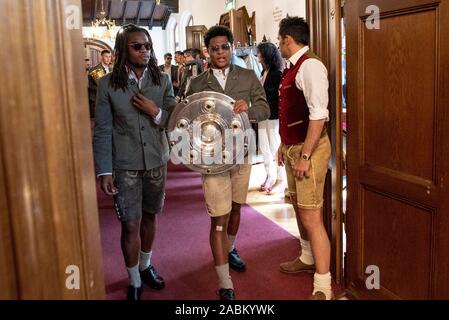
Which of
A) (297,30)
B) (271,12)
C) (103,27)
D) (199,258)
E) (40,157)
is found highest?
(103,27)

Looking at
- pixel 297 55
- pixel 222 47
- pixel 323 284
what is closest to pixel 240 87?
pixel 222 47

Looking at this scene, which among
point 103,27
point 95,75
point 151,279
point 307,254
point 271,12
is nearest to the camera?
point 151,279

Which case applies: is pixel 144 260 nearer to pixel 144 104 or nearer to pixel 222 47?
pixel 144 104

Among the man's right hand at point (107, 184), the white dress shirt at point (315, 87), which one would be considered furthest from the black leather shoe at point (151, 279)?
the white dress shirt at point (315, 87)

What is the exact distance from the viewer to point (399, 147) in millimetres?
2037

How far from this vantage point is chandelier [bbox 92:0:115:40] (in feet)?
53.1

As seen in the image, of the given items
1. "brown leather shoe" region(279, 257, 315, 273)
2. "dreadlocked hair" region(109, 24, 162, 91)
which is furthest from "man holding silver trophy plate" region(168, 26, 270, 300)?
"brown leather shoe" region(279, 257, 315, 273)

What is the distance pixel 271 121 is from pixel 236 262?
2365 mm

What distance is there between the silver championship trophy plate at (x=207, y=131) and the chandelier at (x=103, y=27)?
49.6 ft

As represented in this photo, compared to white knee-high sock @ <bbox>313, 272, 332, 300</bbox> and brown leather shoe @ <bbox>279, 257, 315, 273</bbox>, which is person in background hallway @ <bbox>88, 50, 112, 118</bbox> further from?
white knee-high sock @ <bbox>313, 272, 332, 300</bbox>

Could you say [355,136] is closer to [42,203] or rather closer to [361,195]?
[361,195]

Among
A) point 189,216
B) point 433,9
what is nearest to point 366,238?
point 433,9

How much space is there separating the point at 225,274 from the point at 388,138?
1.11 meters

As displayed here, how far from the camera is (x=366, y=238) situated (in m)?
2.36
